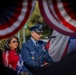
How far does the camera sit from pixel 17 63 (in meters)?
4.45

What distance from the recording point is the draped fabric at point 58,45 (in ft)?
15.7

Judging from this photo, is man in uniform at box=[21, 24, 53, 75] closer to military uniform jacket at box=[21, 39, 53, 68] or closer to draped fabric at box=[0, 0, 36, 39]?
military uniform jacket at box=[21, 39, 53, 68]

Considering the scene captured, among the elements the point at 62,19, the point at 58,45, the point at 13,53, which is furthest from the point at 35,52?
the point at 62,19

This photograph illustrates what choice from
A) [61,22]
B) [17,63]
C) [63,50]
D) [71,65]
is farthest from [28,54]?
[71,65]

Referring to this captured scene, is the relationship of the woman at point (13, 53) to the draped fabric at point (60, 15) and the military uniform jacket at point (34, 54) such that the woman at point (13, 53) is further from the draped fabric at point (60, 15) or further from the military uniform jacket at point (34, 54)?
the draped fabric at point (60, 15)

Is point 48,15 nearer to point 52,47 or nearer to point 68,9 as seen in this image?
point 68,9

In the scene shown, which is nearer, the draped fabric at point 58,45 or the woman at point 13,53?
the woman at point 13,53

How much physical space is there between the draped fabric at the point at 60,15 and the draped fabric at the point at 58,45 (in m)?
2.35

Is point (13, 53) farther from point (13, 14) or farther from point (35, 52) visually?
point (13, 14)

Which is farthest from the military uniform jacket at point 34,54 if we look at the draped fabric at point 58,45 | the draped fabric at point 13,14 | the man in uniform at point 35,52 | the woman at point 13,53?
the draped fabric at point 13,14

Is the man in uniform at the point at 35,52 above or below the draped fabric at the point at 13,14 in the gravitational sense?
below

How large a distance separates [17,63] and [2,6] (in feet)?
7.51

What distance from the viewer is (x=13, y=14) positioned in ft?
7.67

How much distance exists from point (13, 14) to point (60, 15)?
34 centimetres
